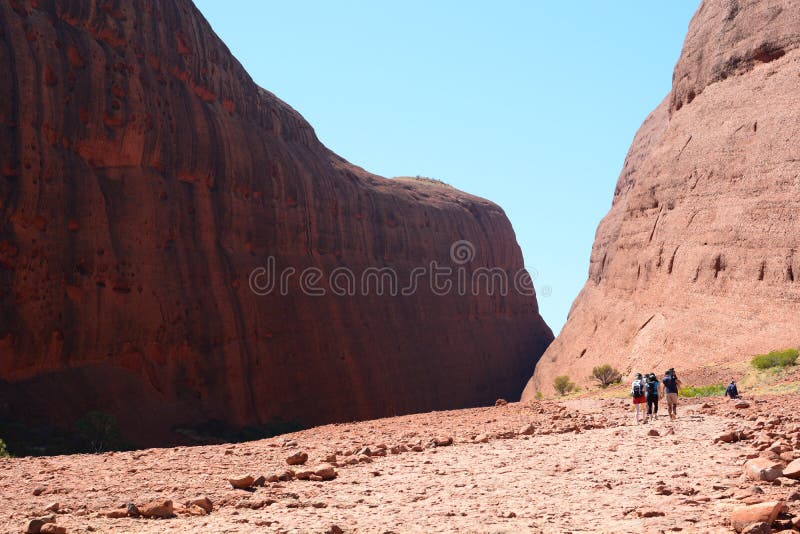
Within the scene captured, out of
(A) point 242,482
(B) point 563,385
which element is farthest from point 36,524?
(B) point 563,385

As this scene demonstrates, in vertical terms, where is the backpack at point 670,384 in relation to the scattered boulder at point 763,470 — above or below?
above

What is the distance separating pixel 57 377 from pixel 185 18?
58.5 feet

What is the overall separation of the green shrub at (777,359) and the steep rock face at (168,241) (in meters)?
18.8

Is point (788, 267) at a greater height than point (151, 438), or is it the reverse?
point (788, 267)

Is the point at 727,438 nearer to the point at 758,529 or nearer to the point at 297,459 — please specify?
the point at 758,529

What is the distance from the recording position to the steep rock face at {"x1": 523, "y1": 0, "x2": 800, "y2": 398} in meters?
27.6

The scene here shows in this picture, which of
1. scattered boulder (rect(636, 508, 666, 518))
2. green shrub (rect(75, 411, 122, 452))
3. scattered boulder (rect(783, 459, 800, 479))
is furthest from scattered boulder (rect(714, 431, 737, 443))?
green shrub (rect(75, 411, 122, 452))

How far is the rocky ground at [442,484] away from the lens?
7602 mm

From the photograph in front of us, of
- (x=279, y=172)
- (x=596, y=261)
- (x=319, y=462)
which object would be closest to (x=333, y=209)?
(x=279, y=172)

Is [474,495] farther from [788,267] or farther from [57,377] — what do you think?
[788,267]

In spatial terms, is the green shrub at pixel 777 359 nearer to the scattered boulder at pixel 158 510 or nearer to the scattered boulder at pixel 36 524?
the scattered boulder at pixel 158 510

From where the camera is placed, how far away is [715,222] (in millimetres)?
30734

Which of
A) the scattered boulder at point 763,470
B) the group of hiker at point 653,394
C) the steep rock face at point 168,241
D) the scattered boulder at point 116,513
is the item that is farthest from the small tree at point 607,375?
the scattered boulder at point 116,513

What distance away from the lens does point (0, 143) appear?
24906mm
